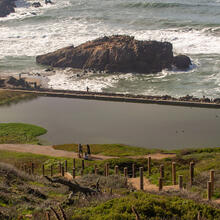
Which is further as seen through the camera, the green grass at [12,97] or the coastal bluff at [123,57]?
the coastal bluff at [123,57]

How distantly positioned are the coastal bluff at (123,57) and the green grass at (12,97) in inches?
696

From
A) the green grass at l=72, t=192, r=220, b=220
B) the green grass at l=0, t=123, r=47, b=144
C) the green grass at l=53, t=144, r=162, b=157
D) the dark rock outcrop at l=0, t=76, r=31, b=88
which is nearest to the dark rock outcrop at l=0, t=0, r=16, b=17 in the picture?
the dark rock outcrop at l=0, t=76, r=31, b=88

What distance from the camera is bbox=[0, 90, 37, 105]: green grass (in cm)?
6216

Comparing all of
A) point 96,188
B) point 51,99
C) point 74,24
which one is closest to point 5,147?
point 51,99

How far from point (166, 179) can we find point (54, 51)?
6349 centimetres

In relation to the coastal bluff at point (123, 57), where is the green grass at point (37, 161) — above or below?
below

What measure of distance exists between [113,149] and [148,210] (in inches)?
982

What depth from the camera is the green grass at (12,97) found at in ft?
204

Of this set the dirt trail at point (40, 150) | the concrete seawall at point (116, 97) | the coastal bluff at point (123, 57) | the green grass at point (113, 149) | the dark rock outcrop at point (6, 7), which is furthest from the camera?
the dark rock outcrop at point (6, 7)

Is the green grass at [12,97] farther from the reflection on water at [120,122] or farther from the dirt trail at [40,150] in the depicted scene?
the dirt trail at [40,150]

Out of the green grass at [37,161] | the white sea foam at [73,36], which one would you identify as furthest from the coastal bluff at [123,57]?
the green grass at [37,161]

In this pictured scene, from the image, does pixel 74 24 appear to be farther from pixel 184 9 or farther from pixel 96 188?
pixel 96 188

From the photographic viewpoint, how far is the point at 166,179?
27375mm

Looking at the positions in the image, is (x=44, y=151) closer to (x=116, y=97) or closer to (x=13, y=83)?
(x=116, y=97)
